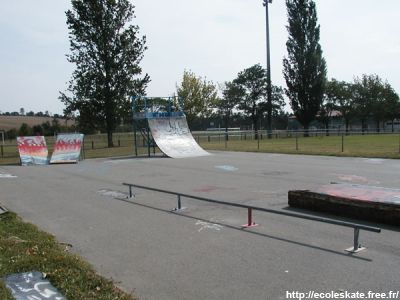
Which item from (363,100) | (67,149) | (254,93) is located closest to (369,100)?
(363,100)

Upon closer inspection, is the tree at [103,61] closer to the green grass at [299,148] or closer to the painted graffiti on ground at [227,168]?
the green grass at [299,148]

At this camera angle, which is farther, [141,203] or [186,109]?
[186,109]

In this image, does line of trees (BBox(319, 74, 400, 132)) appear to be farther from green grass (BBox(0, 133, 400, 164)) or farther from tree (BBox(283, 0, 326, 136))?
green grass (BBox(0, 133, 400, 164))

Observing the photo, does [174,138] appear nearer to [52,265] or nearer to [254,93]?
[52,265]

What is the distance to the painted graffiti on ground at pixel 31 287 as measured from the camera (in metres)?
4.57

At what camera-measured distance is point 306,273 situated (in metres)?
5.21

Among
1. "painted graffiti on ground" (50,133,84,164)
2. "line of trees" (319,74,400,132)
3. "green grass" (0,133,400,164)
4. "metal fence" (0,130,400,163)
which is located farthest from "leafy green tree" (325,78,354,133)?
"painted graffiti on ground" (50,133,84,164)

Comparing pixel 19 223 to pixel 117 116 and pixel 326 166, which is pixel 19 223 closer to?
pixel 326 166

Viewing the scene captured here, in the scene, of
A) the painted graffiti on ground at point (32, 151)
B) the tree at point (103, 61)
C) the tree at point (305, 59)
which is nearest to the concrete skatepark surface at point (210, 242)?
the painted graffiti on ground at point (32, 151)

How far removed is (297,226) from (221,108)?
248ft

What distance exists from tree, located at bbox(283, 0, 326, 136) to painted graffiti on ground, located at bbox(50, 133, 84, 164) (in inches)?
1537

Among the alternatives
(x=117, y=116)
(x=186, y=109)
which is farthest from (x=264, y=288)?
(x=186, y=109)

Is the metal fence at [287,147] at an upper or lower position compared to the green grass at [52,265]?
lower

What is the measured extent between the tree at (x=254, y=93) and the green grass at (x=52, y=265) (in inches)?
2930
